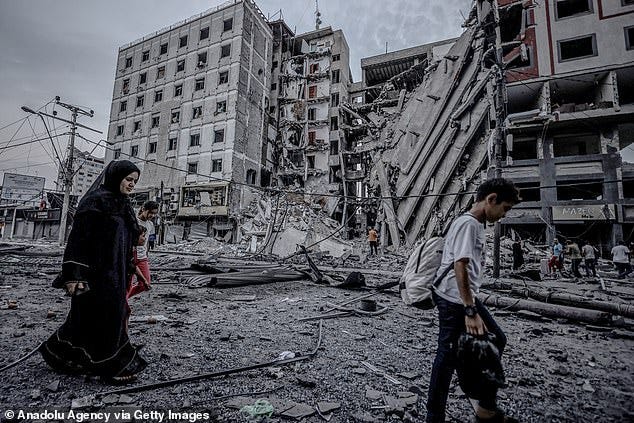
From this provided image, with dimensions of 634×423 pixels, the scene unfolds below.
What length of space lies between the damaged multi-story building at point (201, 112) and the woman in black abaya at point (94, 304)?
2457 cm

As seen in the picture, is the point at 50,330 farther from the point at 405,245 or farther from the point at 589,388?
the point at 405,245

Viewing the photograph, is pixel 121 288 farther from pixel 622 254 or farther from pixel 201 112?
pixel 201 112

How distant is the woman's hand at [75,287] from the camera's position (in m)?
2.25

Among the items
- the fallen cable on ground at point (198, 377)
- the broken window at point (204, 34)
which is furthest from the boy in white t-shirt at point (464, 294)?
the broken window at point (204, 34)

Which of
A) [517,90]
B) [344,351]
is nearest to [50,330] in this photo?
[344,351]

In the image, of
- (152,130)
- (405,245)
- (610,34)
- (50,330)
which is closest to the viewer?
(50,330)

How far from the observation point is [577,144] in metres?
19.6

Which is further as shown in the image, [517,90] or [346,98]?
[346,98]

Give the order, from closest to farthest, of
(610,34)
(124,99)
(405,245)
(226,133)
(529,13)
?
(610,34), (529,13), (405,245), (226,133), (124,99)

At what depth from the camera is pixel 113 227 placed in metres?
2.56

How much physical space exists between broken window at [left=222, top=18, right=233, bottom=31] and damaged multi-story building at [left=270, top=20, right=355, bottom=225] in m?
6.74

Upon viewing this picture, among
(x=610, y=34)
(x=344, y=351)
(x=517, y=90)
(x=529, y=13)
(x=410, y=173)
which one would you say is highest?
(x=529, y=13)

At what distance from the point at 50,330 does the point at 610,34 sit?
2656 centimetres

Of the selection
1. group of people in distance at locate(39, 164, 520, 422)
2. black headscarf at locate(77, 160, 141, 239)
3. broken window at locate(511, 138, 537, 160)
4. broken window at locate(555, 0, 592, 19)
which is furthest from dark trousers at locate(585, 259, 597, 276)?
A: broken window at locate(555, 0, 592, 19)
